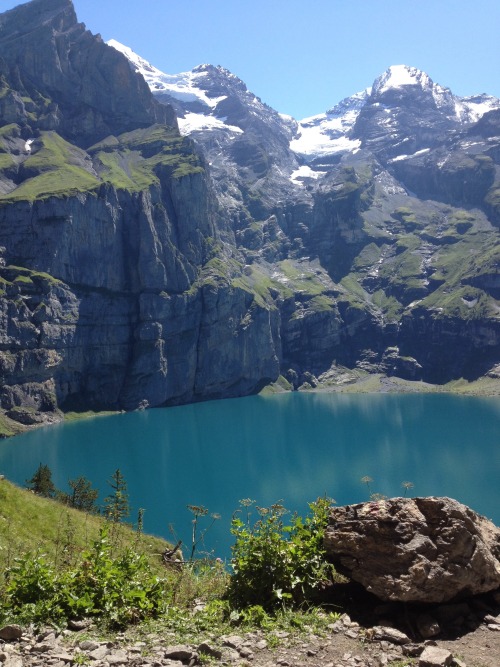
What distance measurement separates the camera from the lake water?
8838 cm

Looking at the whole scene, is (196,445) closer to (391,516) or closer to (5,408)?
(5,408)

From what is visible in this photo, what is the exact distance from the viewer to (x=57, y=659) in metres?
8.45

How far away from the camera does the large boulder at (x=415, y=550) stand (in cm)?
1057

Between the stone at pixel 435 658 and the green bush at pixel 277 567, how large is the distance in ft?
9.51

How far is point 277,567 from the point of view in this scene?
11664mm

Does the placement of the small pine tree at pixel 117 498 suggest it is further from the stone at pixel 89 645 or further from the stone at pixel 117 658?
the stone at pixel 117 658

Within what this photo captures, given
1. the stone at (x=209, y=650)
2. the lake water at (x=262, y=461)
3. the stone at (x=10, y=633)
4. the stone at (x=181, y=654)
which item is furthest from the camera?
the lake water at (x=262, y=461)

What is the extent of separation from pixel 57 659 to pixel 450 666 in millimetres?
6022

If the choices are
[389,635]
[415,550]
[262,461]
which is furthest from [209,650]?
[262,461]

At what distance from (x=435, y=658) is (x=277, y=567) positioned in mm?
3881

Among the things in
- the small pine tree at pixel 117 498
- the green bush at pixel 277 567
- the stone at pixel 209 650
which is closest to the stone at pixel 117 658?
the stone at pixel 209 650

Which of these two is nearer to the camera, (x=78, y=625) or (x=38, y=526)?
(x=78, y=625)

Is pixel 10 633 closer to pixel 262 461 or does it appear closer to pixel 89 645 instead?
pixel 89 645

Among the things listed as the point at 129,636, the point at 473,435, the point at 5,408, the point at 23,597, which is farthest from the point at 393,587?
the point at 5,408
